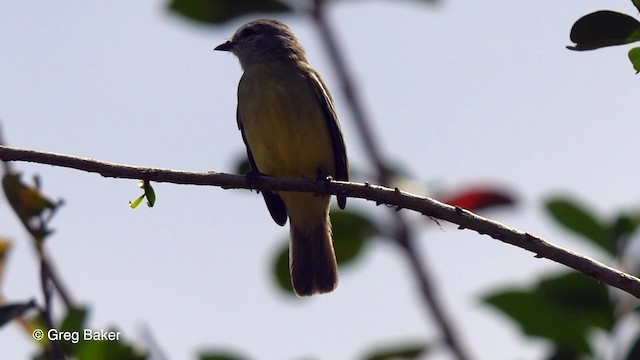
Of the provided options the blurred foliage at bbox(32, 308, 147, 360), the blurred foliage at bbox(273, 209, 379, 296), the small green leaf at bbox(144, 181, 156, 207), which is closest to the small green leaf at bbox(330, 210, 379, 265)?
the blurred foliage at bbox(273, 209, 379, 296)

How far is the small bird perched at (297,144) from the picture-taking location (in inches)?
228

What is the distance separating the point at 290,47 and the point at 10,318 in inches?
159

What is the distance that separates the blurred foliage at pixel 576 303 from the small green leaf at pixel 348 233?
0.79 metres

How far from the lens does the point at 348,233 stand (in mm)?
4164

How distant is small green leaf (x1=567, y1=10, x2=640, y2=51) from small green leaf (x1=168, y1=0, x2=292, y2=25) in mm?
2243

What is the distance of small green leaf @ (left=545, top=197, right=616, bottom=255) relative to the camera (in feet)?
11.3

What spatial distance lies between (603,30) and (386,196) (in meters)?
1.08

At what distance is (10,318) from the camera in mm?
3520

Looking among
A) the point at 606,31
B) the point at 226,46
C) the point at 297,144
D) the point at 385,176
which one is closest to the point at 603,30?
the point at 606,31

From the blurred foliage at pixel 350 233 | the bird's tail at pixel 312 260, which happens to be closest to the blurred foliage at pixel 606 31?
the blurred foliage at pixel 350 233

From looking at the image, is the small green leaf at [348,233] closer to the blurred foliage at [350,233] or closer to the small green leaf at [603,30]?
the blurred foliage at [350,233]

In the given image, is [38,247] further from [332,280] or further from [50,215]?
[332,280]

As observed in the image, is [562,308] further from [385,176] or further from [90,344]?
[90,344]

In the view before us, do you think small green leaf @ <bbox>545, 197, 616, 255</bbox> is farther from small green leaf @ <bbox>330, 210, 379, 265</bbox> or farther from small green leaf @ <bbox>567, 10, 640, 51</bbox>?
small green leaf @ <bbox>567, 10, 640, 51</bbox>
